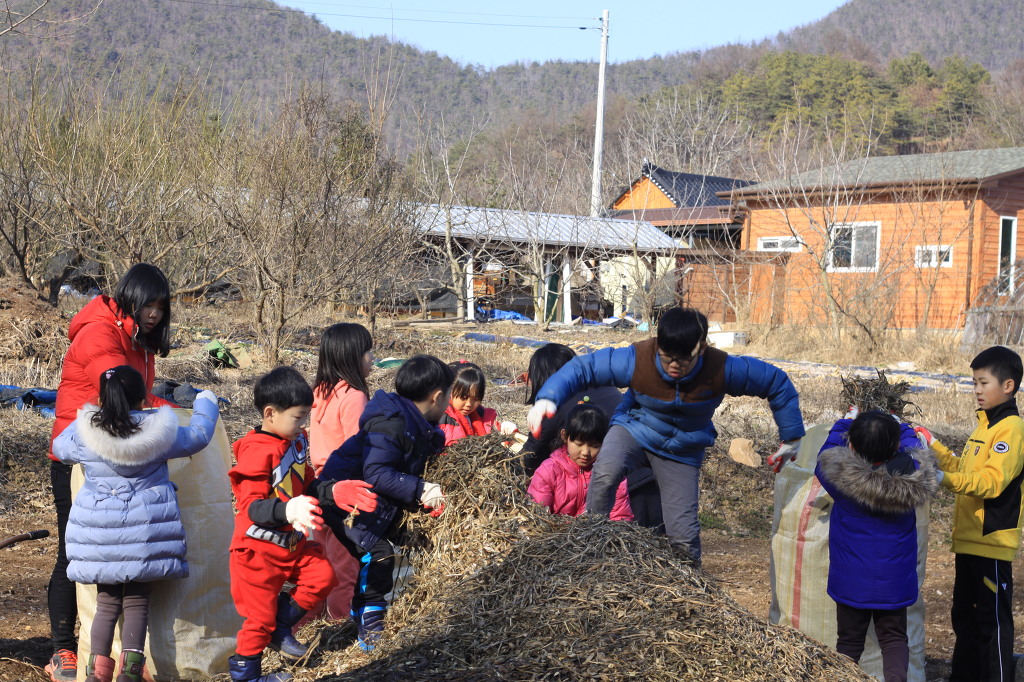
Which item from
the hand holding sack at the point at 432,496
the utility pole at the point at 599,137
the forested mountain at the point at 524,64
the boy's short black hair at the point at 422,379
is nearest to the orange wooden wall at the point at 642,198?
the utility pole at the point at 599,137

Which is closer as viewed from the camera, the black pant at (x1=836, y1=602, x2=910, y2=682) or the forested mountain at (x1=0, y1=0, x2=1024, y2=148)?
the black pant at (x1=836, y1=602, x2=910, y2=682)

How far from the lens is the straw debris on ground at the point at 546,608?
297cm

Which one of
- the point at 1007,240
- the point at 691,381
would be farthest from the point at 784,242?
the point at 691,381

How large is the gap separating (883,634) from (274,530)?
2453 mm

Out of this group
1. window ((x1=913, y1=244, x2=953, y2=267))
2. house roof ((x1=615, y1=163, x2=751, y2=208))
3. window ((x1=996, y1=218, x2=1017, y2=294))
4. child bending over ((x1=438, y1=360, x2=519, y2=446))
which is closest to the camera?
child bending over ((x1=438, y1=360, x2=519, y2=446))

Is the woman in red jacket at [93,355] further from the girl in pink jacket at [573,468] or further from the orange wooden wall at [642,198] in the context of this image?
the orange wooden wall at [642,198]

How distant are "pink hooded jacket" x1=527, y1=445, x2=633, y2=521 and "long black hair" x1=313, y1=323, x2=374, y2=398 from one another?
90 cm

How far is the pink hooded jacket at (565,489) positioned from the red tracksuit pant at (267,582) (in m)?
1.12

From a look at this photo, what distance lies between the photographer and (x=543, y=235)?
1063 inches

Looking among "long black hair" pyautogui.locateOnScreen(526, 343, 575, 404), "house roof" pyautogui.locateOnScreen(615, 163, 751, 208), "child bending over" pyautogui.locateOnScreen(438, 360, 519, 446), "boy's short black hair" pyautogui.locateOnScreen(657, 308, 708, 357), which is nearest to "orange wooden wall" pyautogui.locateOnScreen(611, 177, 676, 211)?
"house roof" pyautogui.locateOnScreen(615, 163, 751, 208)

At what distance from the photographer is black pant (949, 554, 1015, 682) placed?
4.16 m

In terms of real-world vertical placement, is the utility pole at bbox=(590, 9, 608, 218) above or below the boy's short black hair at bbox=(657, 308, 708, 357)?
above

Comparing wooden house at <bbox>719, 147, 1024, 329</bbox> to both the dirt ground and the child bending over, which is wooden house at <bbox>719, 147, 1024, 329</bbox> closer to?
the dirt ground

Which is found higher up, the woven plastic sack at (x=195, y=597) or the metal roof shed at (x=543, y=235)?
the metal roof shed at (x=543, y=235)
